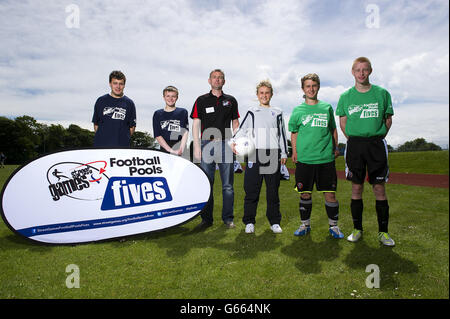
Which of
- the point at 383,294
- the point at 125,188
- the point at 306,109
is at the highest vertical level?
the point at 306,109

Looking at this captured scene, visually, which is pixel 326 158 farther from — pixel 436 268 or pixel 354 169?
pixel 436 268

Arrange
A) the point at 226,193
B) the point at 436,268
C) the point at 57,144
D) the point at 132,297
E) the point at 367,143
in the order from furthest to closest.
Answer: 1. the point at 57,144
2. the point at 226,193
3. the point at 367,143
4. the point at 436,268
5. the point at 132,297

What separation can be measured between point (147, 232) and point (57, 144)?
64296 millimetres

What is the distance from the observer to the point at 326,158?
12.0ft

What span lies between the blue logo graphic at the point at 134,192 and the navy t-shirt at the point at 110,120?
719mm

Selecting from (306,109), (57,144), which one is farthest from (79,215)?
(57,144)

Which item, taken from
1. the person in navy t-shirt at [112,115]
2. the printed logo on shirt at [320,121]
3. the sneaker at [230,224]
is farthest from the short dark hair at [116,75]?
the printed logo on shirt at [320,121]

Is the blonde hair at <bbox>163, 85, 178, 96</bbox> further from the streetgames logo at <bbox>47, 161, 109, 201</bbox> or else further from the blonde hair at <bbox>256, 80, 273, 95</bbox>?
the streetgames logo at <bbox>47, 161, 109, 201</bbox>

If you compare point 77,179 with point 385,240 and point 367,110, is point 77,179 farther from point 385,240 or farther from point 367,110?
point 385,240

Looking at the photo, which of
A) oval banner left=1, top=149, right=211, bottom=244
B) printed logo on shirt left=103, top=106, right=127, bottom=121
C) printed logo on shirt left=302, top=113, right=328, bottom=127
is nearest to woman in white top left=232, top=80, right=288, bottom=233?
printed logo on shirt left=302, top=113, right=328, bottom=127

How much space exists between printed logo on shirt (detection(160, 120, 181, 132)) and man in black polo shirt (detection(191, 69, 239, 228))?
0.95ft

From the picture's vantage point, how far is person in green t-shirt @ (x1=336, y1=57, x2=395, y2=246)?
329cm

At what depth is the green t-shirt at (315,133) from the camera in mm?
3646

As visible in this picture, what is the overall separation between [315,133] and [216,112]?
161cm
